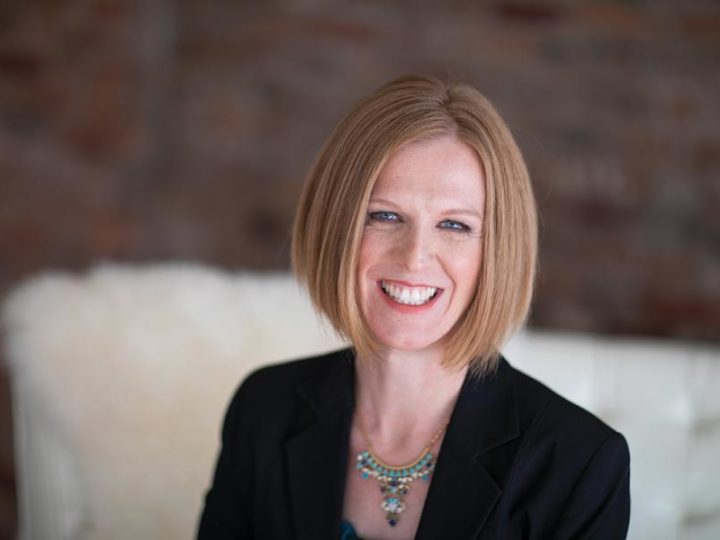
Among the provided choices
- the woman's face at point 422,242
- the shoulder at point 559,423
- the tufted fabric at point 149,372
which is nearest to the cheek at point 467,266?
the woman's face at point 422,242

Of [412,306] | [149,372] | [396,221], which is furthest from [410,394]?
[149,372]

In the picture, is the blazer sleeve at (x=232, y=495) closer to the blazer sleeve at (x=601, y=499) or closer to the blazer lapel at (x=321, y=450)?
the blazer lapel at (x=321, y=450)

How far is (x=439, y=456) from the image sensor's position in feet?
3.89

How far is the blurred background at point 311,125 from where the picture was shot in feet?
6.82

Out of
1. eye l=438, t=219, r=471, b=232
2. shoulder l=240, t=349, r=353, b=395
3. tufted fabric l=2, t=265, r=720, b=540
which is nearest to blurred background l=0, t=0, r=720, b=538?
tufted fabric l=2, t=265, r=720, b=540

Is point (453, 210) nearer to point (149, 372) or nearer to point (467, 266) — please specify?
point (467, 266)

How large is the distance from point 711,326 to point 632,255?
27 cm

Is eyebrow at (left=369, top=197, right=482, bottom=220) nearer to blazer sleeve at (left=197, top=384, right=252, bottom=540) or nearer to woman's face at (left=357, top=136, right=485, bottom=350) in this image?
woman's face at (left=357, top=136, right=485, bottom=350)

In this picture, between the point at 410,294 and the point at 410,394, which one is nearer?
the point at 410,294

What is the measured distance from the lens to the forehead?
1101 millimetres

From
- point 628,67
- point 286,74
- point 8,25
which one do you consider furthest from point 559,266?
point 8,25

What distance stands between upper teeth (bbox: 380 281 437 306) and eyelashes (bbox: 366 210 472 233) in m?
0.09

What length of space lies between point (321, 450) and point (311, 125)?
4.08ft

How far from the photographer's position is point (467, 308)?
3.86 feet
